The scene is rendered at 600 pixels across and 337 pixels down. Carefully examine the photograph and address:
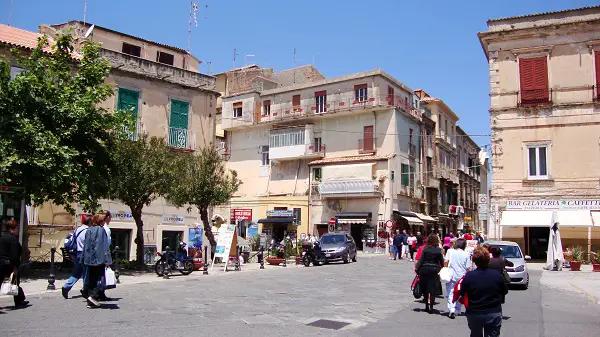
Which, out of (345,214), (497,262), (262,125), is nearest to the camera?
(497,262)

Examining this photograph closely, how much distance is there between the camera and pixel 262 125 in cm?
4641

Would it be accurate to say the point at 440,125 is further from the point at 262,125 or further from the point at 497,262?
the point at 497,262

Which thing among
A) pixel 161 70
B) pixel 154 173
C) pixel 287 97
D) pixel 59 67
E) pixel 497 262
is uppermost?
pixel 287 97

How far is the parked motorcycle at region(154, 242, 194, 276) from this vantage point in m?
18.0

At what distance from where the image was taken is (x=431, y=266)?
1070 cm

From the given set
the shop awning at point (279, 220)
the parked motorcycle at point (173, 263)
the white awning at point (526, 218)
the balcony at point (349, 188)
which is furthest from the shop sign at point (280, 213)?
the parked motorcycle at point (173, 263)

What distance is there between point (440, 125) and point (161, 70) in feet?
106

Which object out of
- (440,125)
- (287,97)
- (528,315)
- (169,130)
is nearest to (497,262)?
(528,315)

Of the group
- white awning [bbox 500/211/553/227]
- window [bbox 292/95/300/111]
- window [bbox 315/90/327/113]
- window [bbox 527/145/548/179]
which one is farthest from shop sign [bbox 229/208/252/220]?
window [bbox 527/145/548/179]

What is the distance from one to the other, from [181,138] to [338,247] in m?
9.67

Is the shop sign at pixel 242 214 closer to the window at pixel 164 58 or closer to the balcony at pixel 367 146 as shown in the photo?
the balcony at pixel 367 146

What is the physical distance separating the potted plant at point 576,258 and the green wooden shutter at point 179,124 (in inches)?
748

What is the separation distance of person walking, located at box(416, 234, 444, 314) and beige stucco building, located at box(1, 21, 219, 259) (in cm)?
1562

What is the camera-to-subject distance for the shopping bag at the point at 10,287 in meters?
9.55
